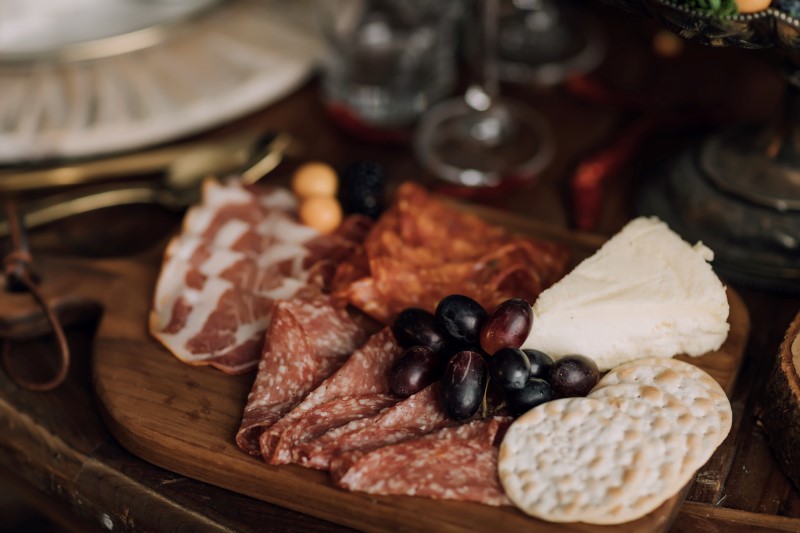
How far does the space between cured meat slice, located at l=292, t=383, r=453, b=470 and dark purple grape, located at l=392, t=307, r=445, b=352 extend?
6cm

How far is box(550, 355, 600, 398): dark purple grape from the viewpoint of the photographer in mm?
1015

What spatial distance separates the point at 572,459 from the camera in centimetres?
93

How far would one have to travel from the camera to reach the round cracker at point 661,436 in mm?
901

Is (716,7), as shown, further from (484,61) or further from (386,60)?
(386,60)

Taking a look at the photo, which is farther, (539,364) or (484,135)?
(484,135)

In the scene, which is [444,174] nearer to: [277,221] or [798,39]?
[277,221]

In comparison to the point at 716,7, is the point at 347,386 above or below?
below

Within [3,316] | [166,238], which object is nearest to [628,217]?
[166,238]

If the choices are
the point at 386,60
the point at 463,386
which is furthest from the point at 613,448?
the point at 386,60

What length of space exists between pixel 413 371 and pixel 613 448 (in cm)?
25

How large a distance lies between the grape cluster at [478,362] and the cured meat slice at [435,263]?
0.31ft

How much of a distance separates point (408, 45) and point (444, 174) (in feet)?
1.30

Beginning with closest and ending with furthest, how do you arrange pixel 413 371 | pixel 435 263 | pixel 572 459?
1. pixel 572 459
2. pixel 413 371
3. pixel 435 263

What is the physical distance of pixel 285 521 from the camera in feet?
3.29
